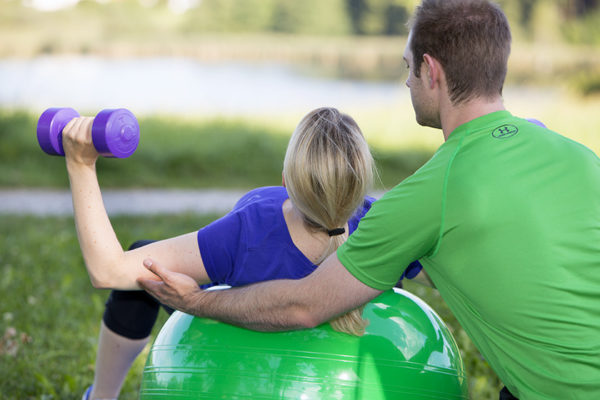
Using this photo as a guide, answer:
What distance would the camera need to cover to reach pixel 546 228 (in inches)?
75.7

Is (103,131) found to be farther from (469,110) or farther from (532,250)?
(532,250)

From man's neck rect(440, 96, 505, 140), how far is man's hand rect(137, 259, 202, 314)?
0.97 m

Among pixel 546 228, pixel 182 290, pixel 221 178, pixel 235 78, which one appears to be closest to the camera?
pixel 546 228

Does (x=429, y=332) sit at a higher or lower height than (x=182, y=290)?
lower

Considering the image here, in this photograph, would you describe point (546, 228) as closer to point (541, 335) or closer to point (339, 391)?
Result: point (541, 335)

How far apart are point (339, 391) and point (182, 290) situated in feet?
2.00

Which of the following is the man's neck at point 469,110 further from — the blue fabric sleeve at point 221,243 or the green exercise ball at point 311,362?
the blue fabric sleeve at point 221,243

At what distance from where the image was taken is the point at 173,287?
7.66 feet

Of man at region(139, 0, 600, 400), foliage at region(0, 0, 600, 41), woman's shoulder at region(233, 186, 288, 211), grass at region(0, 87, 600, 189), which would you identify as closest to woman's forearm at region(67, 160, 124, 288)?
woman's shoulder at region(233, 186, 288, 211)

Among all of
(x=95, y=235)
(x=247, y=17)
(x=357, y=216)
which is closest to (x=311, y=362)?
(x=357, y=216)

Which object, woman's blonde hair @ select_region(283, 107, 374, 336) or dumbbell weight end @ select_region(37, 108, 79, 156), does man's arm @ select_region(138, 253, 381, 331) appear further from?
dumbbell weight end @ select_region(37, 108, 79, 156)

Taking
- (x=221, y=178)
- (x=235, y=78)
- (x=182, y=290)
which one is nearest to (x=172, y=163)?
(x=221, y=178)

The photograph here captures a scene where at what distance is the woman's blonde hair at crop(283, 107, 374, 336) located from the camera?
2.25 metres

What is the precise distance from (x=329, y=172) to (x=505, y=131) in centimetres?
55
